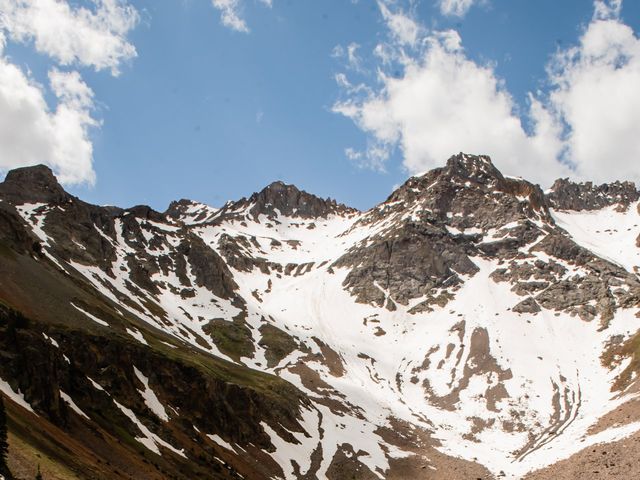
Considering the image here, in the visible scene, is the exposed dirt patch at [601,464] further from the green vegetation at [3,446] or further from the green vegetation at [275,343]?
the green vegetation at [275,343]

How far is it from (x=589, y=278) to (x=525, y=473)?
124 meters

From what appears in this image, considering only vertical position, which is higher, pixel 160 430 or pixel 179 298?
pixel 179 298

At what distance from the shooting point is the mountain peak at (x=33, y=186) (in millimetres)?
166250

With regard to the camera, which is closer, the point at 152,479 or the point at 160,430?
the point at 152,479

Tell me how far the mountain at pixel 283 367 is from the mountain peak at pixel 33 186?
0.63 metres

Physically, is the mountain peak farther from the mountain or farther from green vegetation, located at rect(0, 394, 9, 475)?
green vegetation, located at rect(0, 394, 9, 475)

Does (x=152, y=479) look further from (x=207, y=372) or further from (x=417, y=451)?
(x=417, y=451)

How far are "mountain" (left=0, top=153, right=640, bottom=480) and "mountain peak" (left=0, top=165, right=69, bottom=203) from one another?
629 mm

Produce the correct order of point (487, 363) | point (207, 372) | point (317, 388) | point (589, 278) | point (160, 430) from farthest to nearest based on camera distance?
point (589, 278) → point (487, 363) → point (317, 388) → point (207, 372) → point (160, 430)

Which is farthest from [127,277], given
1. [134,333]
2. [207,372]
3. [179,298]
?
[207,372]

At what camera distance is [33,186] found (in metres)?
172

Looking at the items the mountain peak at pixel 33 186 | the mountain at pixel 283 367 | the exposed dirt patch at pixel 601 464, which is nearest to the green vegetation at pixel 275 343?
the mountain at pixel 283 367

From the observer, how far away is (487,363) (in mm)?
139875

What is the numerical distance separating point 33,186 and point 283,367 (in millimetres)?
107753
